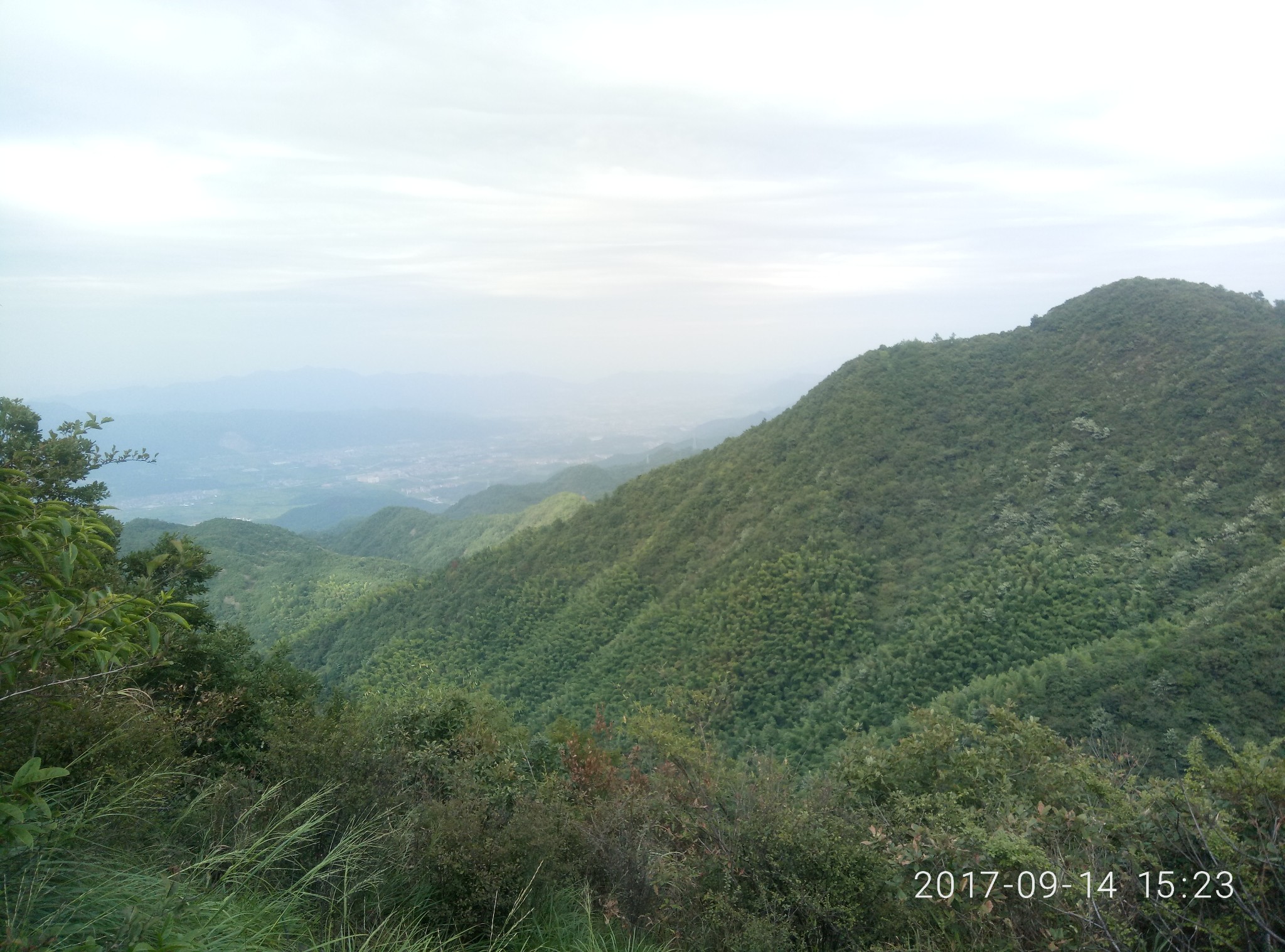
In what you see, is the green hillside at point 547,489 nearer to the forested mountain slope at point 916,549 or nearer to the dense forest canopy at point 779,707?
the forested mountain slope at point 916,549

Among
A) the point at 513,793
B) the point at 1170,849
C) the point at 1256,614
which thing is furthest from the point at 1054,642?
the point at 513,793

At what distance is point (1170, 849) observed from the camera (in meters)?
4.46

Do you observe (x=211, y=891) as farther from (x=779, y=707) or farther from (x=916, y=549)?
(x=916, y=549)

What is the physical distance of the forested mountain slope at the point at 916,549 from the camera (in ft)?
62.0

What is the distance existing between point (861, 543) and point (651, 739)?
682 inches

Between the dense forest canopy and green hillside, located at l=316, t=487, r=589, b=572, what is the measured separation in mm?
26157

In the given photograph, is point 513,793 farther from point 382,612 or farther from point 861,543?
point 382,612

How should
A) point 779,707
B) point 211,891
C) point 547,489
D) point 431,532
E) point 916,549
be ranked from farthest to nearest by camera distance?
point 547,489 → point 431,532 → point 916,549 → point 779,707 → point 211,891

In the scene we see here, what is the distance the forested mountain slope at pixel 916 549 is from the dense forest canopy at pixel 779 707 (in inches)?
6.2

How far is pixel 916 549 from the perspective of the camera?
85.8 feet

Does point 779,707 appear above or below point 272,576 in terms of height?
below

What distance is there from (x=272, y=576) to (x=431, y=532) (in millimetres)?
24795

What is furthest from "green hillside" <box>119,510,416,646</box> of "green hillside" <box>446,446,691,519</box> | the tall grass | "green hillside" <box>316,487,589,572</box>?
the tall grass

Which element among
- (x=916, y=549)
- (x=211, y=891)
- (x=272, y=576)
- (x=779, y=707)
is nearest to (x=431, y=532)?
(x=272, y=576)
